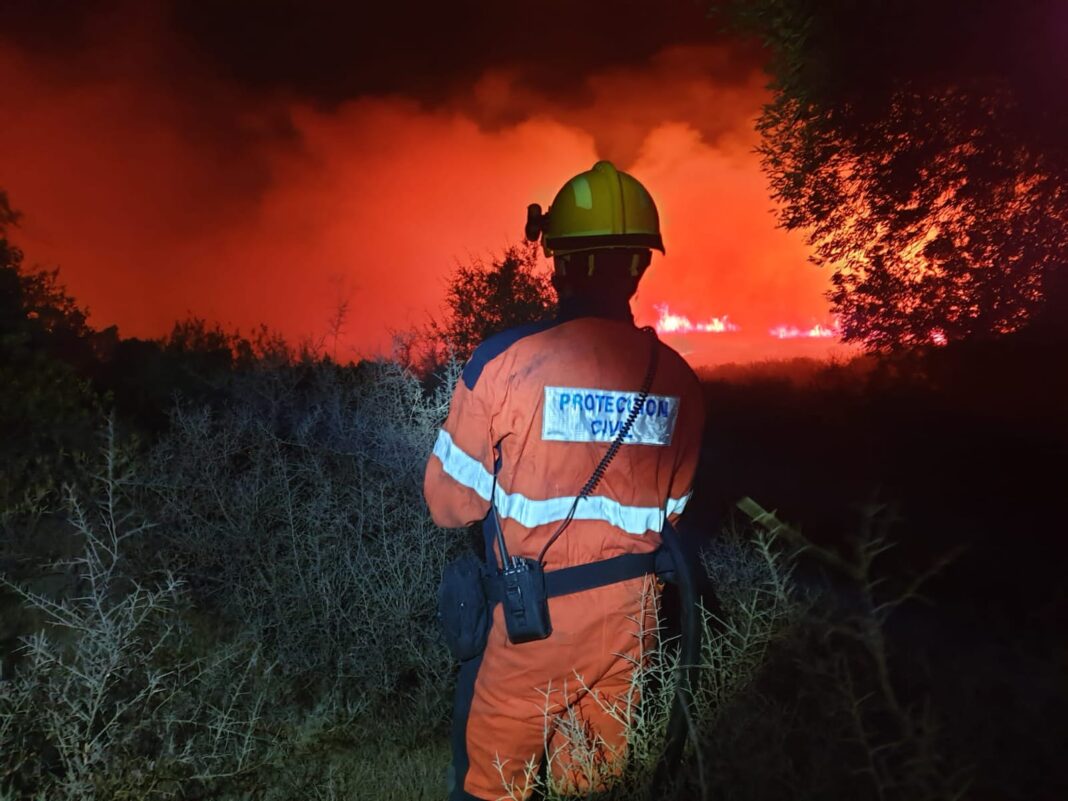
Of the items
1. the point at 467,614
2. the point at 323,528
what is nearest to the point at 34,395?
the point at 323,528

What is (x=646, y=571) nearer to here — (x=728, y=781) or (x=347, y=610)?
(x=728, y=781)

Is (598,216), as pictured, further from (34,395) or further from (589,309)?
(34,395)

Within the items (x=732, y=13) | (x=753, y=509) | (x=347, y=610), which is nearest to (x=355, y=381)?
(x=347, y=610)

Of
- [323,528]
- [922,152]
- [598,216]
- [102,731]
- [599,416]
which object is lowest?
[102,731]

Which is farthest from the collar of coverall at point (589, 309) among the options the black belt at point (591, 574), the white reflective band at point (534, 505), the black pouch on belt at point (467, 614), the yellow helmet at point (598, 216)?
the black pouch on belt at point (467, 614)

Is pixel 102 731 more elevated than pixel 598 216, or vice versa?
pixel 598 216

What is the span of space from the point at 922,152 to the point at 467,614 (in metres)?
7.53

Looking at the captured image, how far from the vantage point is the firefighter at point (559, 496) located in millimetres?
2080

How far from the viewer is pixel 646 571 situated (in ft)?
7.18

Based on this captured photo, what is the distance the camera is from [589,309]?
2277mm

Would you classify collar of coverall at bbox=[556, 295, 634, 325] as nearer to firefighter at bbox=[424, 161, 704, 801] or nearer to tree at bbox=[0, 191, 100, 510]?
firefighter at bbox=[424, 161, 704, 801]

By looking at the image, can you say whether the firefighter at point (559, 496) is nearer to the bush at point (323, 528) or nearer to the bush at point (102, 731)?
the bush at point (102, 731)

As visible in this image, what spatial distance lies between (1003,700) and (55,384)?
303 inches

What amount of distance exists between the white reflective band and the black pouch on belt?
0.25 meters
